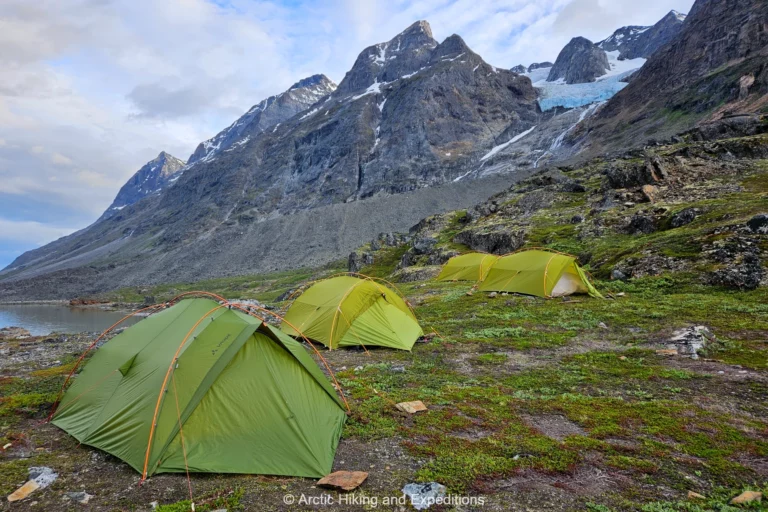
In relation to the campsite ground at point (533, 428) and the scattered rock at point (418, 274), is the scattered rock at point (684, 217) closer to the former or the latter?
the campsite ground at point (533, 428)

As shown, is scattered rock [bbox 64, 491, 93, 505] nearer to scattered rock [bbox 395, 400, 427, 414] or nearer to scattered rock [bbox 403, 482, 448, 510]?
scattered rock [bbox 403, 482, 448, 510]

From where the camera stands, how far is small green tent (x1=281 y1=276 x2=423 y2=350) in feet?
45.2

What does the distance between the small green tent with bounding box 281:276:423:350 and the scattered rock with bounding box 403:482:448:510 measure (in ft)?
26.4

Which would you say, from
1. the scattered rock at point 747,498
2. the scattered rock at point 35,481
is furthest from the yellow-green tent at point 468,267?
the scattered rock at point 35,481

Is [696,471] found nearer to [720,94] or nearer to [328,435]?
[328,435]

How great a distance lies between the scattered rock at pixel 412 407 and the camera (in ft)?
25.9

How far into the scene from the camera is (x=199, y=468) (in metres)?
5.71

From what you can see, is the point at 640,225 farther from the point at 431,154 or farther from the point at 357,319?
the point at 431,154

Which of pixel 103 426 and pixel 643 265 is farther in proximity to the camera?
pixel 643 265

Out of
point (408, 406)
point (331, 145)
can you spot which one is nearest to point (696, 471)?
point (408, 406)

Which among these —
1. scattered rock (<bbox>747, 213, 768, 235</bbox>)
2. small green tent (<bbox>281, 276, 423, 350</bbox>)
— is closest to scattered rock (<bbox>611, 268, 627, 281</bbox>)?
scattered rock (<bbox>747, 213, 768, 235</bbox>)

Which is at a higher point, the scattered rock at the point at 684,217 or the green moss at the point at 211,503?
the scattered rock at the point at 684,217

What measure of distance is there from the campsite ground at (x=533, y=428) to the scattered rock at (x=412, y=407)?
0.63 feet

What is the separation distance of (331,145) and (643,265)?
190 meters
